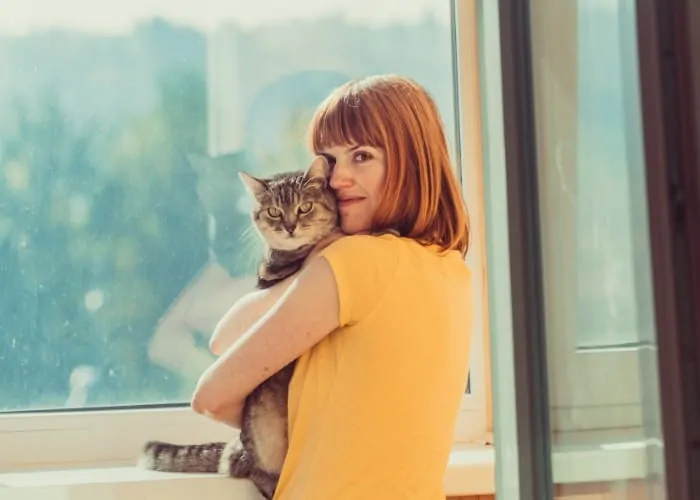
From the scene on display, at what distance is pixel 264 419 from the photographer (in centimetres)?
120

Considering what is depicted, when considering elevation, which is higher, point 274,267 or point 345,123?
point 345,123

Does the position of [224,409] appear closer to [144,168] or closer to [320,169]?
[320,169]

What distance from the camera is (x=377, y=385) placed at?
1054 millimetres

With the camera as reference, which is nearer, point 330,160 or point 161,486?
point 330,160

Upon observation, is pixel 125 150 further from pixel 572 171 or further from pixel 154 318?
pixel 572 171

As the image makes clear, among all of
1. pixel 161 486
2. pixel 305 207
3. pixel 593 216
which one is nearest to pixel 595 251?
pixel 593 216

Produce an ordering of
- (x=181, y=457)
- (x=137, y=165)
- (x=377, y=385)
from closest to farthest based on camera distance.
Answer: (x=377, y=385) → (x=181, y=457) → (x=137, y=165)

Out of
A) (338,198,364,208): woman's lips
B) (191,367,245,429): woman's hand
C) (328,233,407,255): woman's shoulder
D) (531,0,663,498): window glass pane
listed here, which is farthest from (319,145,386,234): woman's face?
(531,0,663,498): window glass pane

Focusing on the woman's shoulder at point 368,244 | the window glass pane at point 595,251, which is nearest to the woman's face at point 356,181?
the woman's shoulder at point 368,244

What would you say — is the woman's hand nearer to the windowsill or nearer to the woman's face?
the windowsill

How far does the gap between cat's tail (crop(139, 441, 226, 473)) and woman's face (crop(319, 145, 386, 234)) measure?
47 cm

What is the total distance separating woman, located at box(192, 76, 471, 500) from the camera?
1051 millimetres

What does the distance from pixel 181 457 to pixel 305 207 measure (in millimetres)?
490

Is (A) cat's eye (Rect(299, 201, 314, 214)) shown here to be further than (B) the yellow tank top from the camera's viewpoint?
Yes
